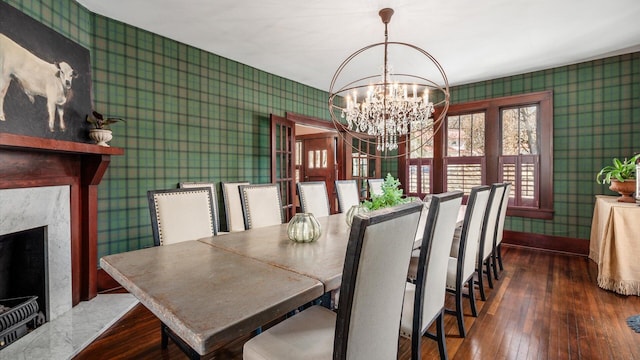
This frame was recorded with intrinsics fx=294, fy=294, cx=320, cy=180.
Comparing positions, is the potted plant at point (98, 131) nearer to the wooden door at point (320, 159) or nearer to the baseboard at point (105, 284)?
the baseboard at point (105, 284)

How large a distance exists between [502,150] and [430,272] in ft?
12.7

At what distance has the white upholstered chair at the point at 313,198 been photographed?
2814mm

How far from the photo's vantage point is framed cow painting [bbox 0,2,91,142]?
1876 mm

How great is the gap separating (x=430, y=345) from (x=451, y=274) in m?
0.48

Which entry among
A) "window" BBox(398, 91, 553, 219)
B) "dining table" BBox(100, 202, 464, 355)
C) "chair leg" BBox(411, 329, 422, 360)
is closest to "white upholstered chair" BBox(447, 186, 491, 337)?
"chair leg" BBox(411, 329, 422, 360)

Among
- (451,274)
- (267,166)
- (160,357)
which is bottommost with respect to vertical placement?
(160,357)

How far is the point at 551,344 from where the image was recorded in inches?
75.3

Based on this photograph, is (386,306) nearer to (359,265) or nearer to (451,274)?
(359,265)

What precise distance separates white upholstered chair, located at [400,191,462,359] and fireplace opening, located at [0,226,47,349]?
2445mm

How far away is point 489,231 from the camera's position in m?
2.67

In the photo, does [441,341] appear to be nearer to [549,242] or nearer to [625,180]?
[625,180]

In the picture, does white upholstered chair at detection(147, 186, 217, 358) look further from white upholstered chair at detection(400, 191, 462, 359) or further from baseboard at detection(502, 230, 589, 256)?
baseboard at detection(502, 230, 589, 256)

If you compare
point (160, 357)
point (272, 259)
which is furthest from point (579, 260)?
point (160, 357)

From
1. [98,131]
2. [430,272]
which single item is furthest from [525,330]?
[98,131]
